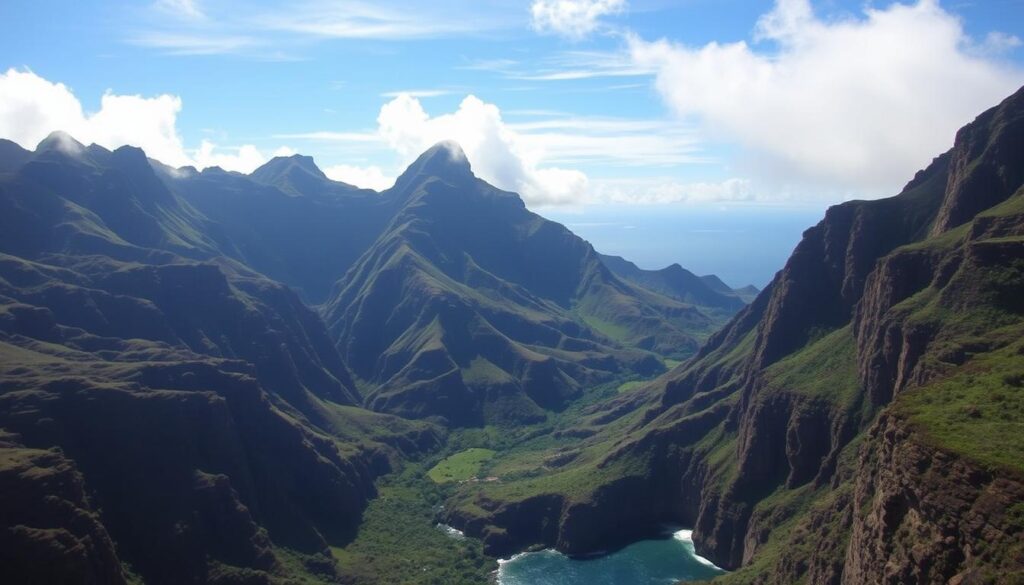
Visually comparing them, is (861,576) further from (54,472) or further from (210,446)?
(210,446)

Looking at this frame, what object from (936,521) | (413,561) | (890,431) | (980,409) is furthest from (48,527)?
(980,409)

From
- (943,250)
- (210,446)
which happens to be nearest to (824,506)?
(943,250)

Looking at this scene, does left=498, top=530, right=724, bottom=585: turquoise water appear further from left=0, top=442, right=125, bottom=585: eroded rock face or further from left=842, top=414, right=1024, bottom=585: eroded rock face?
left=842, top=414, right=1024, bottom=585: eroded rock face

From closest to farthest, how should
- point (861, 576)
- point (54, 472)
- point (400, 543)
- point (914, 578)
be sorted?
point (914, 578)
point (861, 576)
point (54, 472)
point (400, 543)

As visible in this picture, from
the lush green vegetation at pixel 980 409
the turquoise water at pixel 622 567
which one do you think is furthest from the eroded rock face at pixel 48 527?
the lush green vegetation at pixel 980 409

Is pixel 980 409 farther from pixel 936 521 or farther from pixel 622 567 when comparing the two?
pixel 622 567

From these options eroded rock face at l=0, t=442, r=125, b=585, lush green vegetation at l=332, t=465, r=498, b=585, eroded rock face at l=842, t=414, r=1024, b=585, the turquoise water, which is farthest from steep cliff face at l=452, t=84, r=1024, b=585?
Result: eroded rock face at l=0, t=442, r=125, b=585
